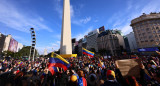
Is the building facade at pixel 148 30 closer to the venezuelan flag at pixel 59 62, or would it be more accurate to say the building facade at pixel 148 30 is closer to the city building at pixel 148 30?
the city building at pixel 148 30

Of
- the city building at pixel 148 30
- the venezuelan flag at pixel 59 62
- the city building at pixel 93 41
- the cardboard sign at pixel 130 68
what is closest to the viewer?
the cardboard sign at pixel 130 68

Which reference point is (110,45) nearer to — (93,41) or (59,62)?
(93,41)

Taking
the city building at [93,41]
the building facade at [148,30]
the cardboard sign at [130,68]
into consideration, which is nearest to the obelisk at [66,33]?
the cardboard sign at [130,68]

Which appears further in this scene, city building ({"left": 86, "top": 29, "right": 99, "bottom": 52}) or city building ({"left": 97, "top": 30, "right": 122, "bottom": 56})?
city building ({"left": 86, "top": 29, "right": 99, "bottom": 52})

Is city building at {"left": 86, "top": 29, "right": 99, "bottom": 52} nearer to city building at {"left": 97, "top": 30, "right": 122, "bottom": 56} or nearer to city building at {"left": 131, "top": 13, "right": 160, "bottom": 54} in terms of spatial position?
city building at {"left": 97, "top": 30, "right": 122, "bottom": 56}

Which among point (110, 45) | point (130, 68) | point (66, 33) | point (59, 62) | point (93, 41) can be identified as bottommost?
point (130, 68)

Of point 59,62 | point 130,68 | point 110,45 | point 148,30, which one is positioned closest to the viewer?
point 130,68

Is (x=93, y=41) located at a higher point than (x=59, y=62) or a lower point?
higher

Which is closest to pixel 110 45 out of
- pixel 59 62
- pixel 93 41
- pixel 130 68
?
pixel 93 41

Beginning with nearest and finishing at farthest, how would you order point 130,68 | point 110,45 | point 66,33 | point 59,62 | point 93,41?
point 130,68 < point 59,62 < point 66,33 < point 110,45 < point 93,41

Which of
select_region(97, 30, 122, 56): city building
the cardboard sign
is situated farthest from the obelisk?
select_region(97, 30, 122, 56): city building

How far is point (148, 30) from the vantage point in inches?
1656

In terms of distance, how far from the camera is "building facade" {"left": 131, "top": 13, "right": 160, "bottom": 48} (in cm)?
4006

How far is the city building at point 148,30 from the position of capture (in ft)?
131
